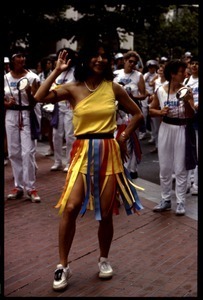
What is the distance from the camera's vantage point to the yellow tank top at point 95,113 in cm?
488

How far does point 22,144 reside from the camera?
7.87 meters

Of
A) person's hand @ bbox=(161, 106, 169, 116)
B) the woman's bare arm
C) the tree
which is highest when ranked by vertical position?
the tree

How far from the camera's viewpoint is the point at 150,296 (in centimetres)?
463

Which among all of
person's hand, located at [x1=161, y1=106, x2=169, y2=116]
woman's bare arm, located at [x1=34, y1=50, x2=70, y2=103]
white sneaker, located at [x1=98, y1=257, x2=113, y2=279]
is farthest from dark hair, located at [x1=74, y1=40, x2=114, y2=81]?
person's hand, located at [x1=161, y1=106, x2=169, y2=116]

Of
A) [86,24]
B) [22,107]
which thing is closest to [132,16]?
[86,24]

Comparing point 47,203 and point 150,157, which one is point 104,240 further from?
point 150,157

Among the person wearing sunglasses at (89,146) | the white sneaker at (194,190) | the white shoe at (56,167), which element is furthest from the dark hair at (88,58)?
the white shoe at (56,167)

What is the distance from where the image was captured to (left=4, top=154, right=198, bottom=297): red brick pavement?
4.82m

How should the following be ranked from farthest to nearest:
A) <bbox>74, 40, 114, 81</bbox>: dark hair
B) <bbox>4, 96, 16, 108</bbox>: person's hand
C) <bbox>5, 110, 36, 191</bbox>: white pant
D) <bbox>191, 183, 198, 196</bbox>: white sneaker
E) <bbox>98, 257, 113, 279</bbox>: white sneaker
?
<bbox>191, 183, 198, 196</bbox>: white sneaker < <bbox>5, 110, 36, 191</bbox>: white pant < <bbox>4, 96, 16, 108</bbox>: person's hand < <bbox>98, 257, 113, 279</bbox>: white sneaker < <bbox>74, 40, 114, 81</bbox>: dark hair

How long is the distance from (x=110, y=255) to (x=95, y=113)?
1589 mm

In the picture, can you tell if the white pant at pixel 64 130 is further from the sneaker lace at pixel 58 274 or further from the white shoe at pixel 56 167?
the sneaker lace at pixel 58 274

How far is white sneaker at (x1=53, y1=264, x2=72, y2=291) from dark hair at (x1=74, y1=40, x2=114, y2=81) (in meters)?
1.61

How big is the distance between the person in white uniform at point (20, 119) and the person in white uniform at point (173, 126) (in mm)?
1666

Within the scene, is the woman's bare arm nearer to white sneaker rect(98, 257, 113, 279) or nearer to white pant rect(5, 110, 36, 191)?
white sneaker rect(98, 257, 113, 279)
